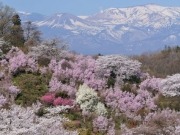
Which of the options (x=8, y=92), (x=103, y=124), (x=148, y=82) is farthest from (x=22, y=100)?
(x=148, y=82)

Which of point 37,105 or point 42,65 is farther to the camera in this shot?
point 42,65

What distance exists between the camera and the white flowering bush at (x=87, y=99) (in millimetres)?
27203

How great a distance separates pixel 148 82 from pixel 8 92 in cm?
791

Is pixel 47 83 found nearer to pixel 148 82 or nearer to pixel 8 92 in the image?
pixel 8 92

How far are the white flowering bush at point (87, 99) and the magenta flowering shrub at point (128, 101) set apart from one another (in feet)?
3.86

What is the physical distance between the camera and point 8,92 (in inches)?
1086

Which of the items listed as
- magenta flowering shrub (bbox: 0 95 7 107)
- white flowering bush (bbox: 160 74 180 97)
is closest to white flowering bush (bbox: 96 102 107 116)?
magenta flowering shrub (bbox: 0 95 7 107)

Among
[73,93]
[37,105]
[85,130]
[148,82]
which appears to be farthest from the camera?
[148,82]

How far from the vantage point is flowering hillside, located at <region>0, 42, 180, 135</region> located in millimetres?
25578

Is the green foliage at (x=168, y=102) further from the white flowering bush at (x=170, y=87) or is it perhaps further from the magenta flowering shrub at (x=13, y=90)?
the magenta flowering shrub at (x=13, y=90)

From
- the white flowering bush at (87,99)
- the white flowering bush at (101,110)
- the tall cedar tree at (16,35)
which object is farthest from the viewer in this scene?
the tall cedar tree at (16,35)

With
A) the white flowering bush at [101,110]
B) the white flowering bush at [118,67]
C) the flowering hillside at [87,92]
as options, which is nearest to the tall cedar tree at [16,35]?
the flowering hillside at [87,92]

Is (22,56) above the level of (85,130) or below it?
above

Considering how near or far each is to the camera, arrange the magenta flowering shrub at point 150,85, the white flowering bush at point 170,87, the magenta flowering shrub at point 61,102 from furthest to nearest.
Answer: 1. the magenta flowering shrub at point 150,85
2. the white flowering bush at point 170,87
3. the magenta flowering shrub at point 61,102
